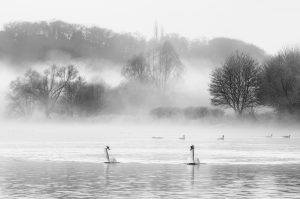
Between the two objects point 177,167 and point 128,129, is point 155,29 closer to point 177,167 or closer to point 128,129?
point 128,129

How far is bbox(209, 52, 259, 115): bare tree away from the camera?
119 m

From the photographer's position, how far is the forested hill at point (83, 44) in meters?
141

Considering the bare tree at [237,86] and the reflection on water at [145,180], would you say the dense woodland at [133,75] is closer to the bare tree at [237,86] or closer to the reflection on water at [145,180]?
the bare tree at [237,86]

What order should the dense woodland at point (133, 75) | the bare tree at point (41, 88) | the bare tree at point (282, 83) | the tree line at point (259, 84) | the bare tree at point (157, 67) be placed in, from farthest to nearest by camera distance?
the bare tree at point (157, 67), the bare tree at point (41, 88), the dense woodland at point (133, 75), the tree line at point (259, 84), the bare tree at point (282, 83)

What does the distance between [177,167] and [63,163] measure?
6.87 m

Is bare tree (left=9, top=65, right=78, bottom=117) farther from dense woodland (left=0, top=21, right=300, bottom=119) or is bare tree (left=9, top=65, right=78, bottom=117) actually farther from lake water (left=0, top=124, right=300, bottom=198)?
lake water (left=0, top=124, right=300, bottom=198)

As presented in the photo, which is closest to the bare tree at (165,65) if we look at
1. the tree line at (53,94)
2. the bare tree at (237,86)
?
the tree line at (53,94)

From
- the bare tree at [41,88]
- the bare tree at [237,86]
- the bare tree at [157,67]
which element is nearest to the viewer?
the bare tree at [237,86]

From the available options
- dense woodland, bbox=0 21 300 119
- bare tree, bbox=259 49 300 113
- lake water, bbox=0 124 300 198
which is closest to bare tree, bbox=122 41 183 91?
dense woodland, bbox=0 21 300 119

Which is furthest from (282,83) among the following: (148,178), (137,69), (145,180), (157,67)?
(145,180)

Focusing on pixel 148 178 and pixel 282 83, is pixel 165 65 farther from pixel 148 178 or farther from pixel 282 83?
pixel 148 178

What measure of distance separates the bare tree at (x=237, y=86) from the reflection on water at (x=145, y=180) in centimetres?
7700

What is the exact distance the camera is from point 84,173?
36000mm

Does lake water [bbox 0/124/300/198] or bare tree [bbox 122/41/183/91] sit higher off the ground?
bare tree [bbox 122/41/183/91]
